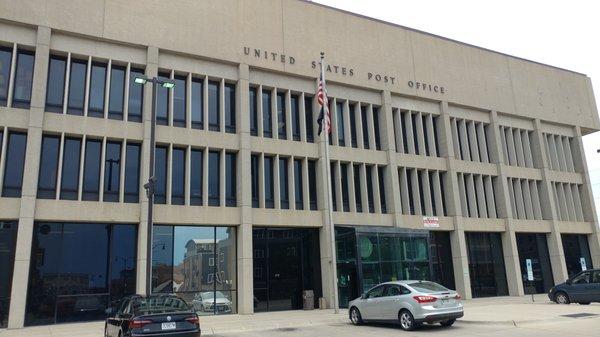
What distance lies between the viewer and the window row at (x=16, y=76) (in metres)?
20.5

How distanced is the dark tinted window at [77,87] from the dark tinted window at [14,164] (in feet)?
7.73

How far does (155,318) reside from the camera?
11.5 metres

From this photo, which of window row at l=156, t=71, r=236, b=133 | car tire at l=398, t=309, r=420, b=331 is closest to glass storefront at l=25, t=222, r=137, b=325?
window row at l=156, t=71, r=236, b=133

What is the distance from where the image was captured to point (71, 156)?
2117cm

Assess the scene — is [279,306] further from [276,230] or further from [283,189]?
[283,189]

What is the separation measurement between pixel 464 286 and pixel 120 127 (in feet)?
69.0

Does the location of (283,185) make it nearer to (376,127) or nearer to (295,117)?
(295,117)

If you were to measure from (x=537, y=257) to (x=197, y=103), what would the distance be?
25195 millimetres

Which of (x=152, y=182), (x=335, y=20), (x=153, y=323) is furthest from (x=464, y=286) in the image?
(x=153, y=323)

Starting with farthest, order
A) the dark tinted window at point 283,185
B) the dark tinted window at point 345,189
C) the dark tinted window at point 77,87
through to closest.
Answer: the dark tinted window at point 345,189 < the dark tinted window at point 283,185 < the dark tinted window at point 77,87

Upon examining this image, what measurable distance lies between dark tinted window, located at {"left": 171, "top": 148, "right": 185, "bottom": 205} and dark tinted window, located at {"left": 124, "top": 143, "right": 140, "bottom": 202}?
5.20ft

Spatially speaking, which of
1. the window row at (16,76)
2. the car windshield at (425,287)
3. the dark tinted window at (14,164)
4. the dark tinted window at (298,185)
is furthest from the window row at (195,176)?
the car windshield at (425,287)

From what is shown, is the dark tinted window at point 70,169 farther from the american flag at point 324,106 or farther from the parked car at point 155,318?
the american flag at point 324,106

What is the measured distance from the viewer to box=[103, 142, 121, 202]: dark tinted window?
2155cm
